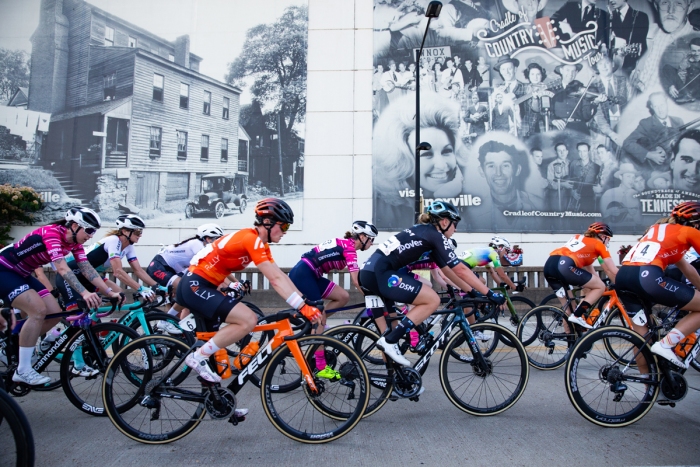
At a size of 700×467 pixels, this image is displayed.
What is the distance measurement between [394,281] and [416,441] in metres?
1.55

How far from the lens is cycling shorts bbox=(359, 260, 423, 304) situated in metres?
4.81

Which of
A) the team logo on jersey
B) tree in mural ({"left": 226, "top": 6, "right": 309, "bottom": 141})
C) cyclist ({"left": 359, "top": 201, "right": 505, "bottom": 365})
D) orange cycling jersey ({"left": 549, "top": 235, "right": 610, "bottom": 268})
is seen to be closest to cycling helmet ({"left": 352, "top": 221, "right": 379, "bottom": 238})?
cyclist ({"left": 359, "top": 201, "right": 505, "bottom": 365})

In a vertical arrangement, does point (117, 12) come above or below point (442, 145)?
above

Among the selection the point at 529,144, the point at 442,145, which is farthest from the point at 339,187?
the point at 529,144

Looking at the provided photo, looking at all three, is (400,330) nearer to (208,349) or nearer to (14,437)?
(208,349)

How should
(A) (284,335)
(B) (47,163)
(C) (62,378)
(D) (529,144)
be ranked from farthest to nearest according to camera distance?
(B) (47,163)
(D) (529,144)
(C) (62,378)
(A) (284,335)

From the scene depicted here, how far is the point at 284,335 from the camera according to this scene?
402cm

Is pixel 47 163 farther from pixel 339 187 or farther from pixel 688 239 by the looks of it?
pixel 688 239

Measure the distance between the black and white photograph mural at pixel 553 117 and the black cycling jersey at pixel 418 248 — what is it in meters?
15.9

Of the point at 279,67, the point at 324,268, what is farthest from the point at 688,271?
the point at 279,67

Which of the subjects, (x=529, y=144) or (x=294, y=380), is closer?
(x=294, y=380)

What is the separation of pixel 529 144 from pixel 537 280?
351 inches

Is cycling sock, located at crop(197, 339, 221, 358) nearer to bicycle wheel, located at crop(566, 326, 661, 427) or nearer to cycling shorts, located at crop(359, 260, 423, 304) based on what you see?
cycling shorts, located at crop(359, 260, 423, 304)

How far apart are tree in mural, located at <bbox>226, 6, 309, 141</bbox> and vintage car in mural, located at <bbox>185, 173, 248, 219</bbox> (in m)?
3.13
